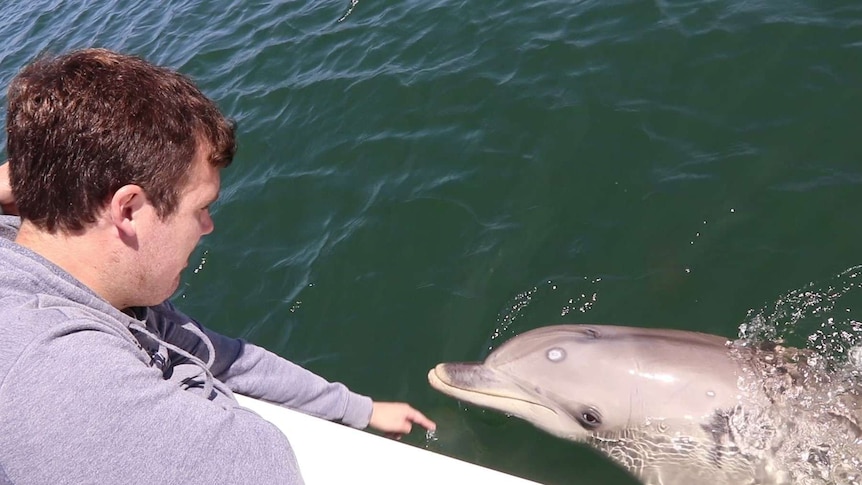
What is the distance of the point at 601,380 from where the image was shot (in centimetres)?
463

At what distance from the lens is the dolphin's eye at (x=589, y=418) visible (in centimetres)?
465

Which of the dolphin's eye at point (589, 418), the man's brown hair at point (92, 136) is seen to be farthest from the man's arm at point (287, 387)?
the dolphin's eye at point (589, 418)

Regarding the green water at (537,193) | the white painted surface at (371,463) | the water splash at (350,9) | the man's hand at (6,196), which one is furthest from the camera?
the water splash at (350,9)

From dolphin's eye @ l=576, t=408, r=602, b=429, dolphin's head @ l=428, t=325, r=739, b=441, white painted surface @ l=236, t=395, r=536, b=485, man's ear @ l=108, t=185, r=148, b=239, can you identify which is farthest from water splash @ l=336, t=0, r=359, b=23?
man's ear @ l=108, t=185, r=148, b=239

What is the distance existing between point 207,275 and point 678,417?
202 inches

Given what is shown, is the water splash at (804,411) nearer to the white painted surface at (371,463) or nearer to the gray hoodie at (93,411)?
the white painted surface at (371,463)

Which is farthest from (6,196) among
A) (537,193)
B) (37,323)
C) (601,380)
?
(537,193)

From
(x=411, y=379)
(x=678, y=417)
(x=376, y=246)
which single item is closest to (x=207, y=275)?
(x=376, y=246)

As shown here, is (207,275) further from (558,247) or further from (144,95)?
(144,95)

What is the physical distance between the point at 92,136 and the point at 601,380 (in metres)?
3.54

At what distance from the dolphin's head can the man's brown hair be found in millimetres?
3037

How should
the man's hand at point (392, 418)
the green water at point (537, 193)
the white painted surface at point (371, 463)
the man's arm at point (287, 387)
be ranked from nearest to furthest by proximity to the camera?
1. the white painted surface at point (371, 463)
2. the man's arm at point (287, 387)
3. the man's hand at point (392, 418)
4. the green water at point (537, 193)

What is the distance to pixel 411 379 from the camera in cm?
576

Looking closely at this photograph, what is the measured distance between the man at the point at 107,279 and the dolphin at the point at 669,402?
2364 millimetres
